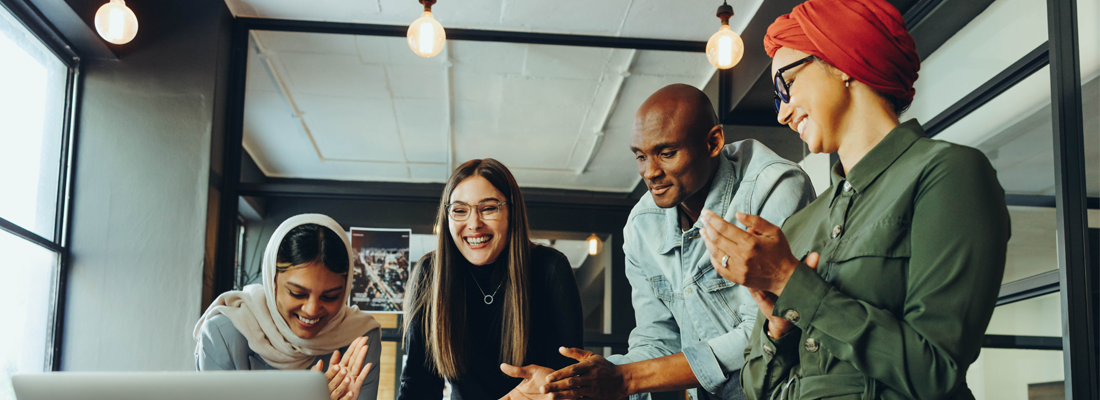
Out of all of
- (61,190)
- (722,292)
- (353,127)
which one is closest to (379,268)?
(353,127)

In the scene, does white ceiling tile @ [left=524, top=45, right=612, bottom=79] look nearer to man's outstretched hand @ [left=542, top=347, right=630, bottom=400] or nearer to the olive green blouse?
man's outstretched hand @ [left=542, top=347, right=630, bottom=400]

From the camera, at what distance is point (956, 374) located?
37.3 inches

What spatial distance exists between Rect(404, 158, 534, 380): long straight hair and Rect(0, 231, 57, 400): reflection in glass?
70.5 inches

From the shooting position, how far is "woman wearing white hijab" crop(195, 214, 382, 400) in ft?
7.00

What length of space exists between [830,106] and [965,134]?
66.0 inches

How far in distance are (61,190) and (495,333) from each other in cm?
248

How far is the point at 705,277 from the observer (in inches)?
71.9

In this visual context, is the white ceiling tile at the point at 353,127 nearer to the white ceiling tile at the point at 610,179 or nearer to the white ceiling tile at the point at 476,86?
the white ceiling tile at the point at 476,86

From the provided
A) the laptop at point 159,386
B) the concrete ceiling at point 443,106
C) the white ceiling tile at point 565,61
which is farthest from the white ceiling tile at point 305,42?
the laptop at point 159,386

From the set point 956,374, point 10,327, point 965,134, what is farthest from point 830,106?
point 10,327

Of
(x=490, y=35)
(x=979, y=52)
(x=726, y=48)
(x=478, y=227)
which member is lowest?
(x=478, y=227)

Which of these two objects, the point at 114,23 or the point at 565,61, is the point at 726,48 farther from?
the point at 114,23

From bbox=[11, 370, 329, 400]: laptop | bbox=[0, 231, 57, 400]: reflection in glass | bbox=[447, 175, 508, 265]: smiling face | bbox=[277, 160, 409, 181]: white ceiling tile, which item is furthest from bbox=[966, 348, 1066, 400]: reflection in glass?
bbox=[0, 231, 57, 400]: reflection in glass

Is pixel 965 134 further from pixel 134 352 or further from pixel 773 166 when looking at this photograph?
pixel 134 352
